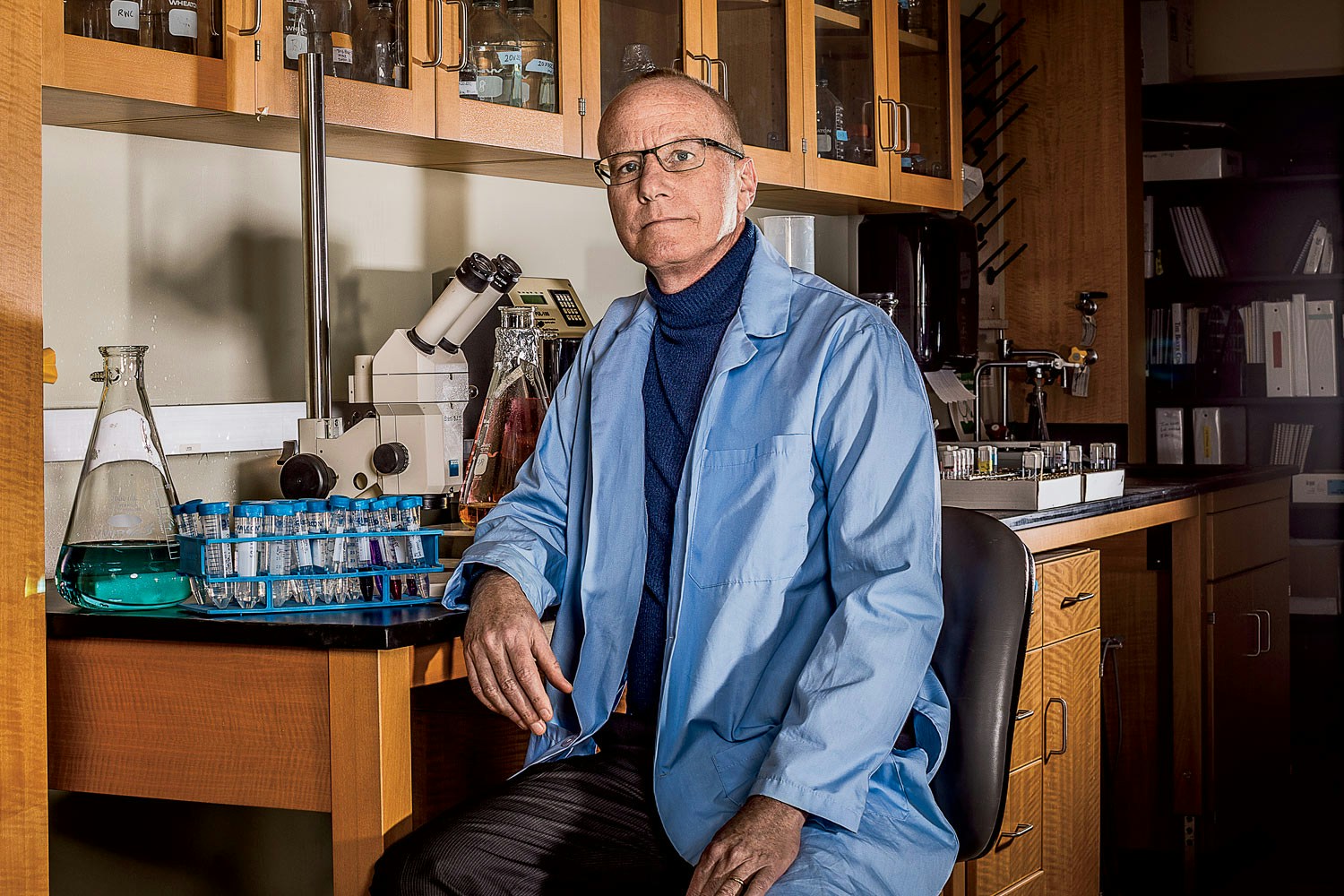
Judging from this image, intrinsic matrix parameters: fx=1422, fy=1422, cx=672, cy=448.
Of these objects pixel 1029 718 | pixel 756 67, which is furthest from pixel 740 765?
pixel 756 67

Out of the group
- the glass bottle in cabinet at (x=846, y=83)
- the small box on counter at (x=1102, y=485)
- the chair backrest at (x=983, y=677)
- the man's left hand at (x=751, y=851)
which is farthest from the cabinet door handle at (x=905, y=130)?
the man's left hand at (x=751, y=851)

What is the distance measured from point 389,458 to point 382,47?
621mm

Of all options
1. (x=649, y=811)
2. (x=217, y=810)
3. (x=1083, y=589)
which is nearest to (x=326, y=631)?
(x=649, y=811)

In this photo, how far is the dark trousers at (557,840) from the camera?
1.44 meters

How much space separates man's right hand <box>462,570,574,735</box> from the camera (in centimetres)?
152

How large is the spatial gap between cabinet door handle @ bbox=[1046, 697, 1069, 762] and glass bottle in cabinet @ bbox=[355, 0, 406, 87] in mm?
1478

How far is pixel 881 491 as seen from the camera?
1.48 m

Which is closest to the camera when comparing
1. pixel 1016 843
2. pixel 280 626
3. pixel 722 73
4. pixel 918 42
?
pixel 280 626

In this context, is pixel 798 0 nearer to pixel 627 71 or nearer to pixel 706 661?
pixel 627 71

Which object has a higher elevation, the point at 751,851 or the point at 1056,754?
the point at 751,851

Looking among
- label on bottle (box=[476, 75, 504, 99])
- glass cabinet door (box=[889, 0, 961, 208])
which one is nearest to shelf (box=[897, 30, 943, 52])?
glass cabinet door (box=[889, 0, 961, 208])

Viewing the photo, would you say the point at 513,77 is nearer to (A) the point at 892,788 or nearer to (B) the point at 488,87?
(B) the point at 488,87

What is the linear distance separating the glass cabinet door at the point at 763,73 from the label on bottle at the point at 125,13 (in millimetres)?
1127

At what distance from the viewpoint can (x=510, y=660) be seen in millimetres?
1527
